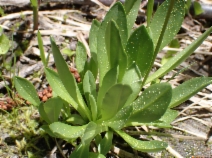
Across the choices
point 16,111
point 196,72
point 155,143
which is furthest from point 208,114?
point 16,111

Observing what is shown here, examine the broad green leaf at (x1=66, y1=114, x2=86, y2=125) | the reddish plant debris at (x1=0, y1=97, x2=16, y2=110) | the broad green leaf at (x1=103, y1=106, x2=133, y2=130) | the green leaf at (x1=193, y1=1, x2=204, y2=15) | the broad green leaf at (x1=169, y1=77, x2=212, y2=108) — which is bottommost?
the reddish plant debris at (x1=0, y1=97, x2=16, y2=110)

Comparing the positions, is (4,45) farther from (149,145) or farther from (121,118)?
(149,145)

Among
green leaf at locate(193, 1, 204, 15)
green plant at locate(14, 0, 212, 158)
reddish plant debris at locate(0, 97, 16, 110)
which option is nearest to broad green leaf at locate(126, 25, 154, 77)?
green plant at locate(14, 0, 212, 158)

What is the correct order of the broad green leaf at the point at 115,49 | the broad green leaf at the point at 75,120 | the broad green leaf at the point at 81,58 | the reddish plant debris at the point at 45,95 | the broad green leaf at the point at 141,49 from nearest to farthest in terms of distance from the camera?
1. the broad green leaf at the point at 115,49
2. the broad green leaf at the point at 141,49
3. the broad green leaf at the point at 75,120
4. the broad green leaf at the point at 81,58
5. the reddish plant debris at the point at 45,95

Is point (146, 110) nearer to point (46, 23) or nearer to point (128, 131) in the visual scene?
point (128, 131)

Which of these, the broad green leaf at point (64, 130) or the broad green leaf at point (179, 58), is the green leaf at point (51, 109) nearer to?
the broad green leaf at point (64, 130)

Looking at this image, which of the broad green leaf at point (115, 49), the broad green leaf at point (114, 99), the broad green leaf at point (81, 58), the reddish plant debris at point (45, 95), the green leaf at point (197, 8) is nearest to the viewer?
the broad green leaf at point (114, 99)

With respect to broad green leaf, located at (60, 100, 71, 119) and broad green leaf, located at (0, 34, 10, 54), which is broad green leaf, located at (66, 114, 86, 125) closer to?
broad green leaf, located at (60, 100, 71, 119)

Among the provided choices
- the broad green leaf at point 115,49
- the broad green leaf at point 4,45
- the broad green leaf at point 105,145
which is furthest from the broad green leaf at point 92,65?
the broad green leaf at point 4,45
